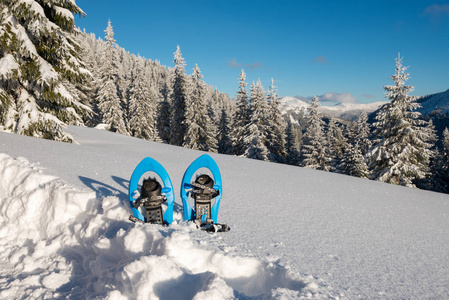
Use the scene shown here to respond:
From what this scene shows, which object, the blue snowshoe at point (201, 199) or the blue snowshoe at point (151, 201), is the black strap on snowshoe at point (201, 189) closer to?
the blue snowshoe at point (201, 199)

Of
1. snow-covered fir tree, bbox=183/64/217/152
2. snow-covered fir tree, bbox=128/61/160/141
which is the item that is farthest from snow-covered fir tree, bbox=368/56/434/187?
snow-covered fir tree, bbox=128/61/160/141

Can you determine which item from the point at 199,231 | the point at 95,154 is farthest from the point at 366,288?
the point at 95,154

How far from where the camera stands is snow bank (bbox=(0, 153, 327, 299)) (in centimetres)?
219

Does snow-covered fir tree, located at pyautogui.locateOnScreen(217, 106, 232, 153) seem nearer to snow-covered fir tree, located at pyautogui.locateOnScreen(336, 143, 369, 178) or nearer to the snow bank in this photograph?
snow-covered fir tree, located at pyautogui.locateOnScreen(336, 143, 369, 178)

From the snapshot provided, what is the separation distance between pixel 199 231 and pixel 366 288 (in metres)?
1.95

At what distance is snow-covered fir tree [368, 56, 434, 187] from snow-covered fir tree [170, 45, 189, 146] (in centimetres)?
1957

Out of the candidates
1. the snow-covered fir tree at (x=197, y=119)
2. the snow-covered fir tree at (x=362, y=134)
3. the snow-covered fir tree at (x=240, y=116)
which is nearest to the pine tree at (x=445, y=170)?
the snow-covered fir tree at (x=362, y=134)

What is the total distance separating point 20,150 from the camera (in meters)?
5.80

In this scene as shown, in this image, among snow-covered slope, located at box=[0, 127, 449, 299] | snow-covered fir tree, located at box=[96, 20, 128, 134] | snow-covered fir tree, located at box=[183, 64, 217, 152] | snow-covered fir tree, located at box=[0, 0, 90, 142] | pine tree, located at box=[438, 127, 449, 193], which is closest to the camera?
snow-covered slope, located at box=[0, 127, 449, 299]

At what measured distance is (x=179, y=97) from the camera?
96.0ft

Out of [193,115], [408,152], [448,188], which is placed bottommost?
[448,188]

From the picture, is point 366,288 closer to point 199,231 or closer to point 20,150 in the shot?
point 199,231

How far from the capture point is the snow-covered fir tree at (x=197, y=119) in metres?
26.7

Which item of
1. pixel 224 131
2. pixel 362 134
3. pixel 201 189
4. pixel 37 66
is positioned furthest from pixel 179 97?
pixel 362 134
